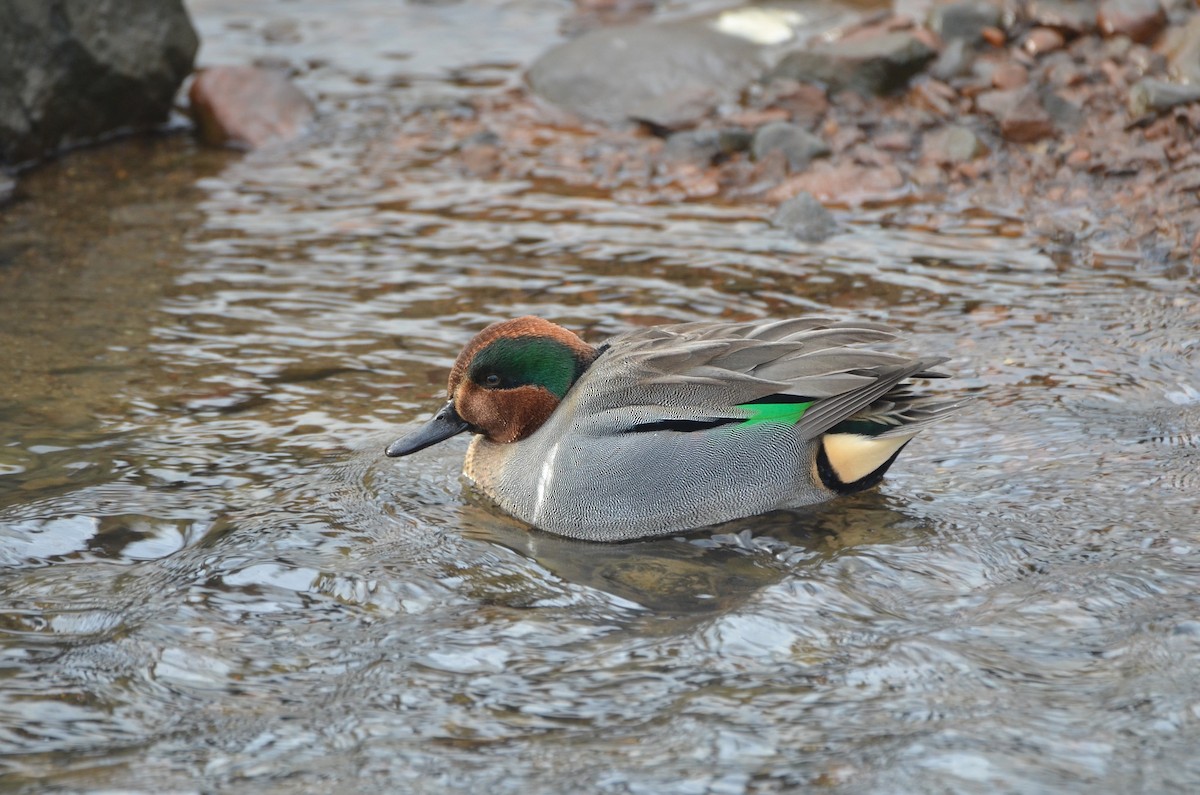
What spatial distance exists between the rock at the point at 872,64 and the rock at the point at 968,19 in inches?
9.7

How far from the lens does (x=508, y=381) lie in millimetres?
5453

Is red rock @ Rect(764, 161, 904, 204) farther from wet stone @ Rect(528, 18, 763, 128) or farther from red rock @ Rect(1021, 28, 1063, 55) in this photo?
red rock @ Rect(1021, 28, 1063, 55)

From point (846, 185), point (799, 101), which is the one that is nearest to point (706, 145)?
point (799, 101)

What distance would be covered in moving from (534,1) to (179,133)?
13.3 ft

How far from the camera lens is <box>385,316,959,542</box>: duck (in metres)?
5.03

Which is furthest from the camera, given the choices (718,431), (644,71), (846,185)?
(644,71)

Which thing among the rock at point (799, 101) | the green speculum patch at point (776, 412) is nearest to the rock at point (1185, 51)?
the rock at point (799, 101)

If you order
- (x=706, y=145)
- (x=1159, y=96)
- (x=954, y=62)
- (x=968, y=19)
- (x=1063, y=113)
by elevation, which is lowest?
(x=706, y=145)

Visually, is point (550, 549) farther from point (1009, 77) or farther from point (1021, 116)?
point (1009, 77)

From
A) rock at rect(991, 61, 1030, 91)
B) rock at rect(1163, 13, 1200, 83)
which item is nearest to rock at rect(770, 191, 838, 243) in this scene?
rock at rect(991, 61, 1030, 91)

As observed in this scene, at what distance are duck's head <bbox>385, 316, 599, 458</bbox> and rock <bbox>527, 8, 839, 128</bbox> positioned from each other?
15.0 ft

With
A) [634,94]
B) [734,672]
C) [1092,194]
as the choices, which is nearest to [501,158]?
[634,94]

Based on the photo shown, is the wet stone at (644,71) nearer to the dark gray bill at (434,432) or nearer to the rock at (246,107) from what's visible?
the rock at (246,107)

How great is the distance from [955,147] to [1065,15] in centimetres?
156
